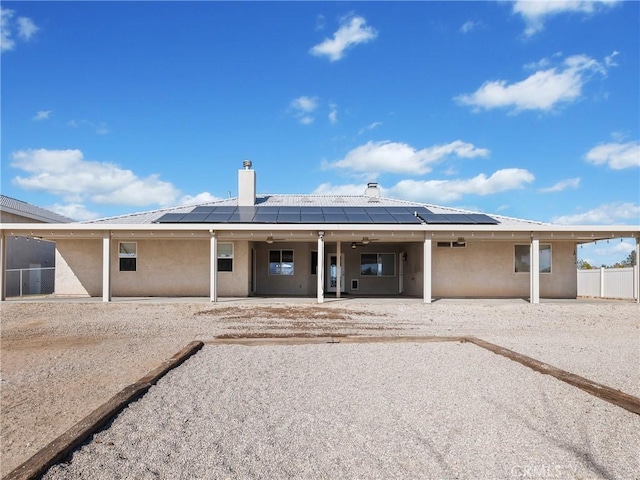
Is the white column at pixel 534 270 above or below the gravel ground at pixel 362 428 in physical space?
above

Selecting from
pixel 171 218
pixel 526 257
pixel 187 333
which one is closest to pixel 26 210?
pixel 171 218

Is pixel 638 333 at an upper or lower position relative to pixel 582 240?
lower

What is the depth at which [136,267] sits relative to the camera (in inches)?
728

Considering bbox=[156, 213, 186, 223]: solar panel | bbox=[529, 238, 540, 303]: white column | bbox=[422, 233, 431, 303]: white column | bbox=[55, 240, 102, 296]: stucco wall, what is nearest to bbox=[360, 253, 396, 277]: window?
bbox=[422, 233, 431, 303]: white column

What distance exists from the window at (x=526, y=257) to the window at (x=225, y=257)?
1133cm

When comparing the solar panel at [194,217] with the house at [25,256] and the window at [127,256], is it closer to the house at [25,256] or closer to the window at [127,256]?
the window at [127,256]

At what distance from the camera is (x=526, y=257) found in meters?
18.7

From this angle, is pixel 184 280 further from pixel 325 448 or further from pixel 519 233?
pixel 325 448

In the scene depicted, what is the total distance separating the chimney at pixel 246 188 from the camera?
71.7 feet

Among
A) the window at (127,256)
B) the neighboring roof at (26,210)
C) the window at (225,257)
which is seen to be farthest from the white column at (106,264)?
the neighboring roof at (26,210)

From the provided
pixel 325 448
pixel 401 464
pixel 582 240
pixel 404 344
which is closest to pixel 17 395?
pixel 325 448

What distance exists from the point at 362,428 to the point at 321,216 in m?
13.1

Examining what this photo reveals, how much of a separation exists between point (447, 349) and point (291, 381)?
11.6ft

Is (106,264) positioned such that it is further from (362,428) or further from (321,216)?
(362,428)
